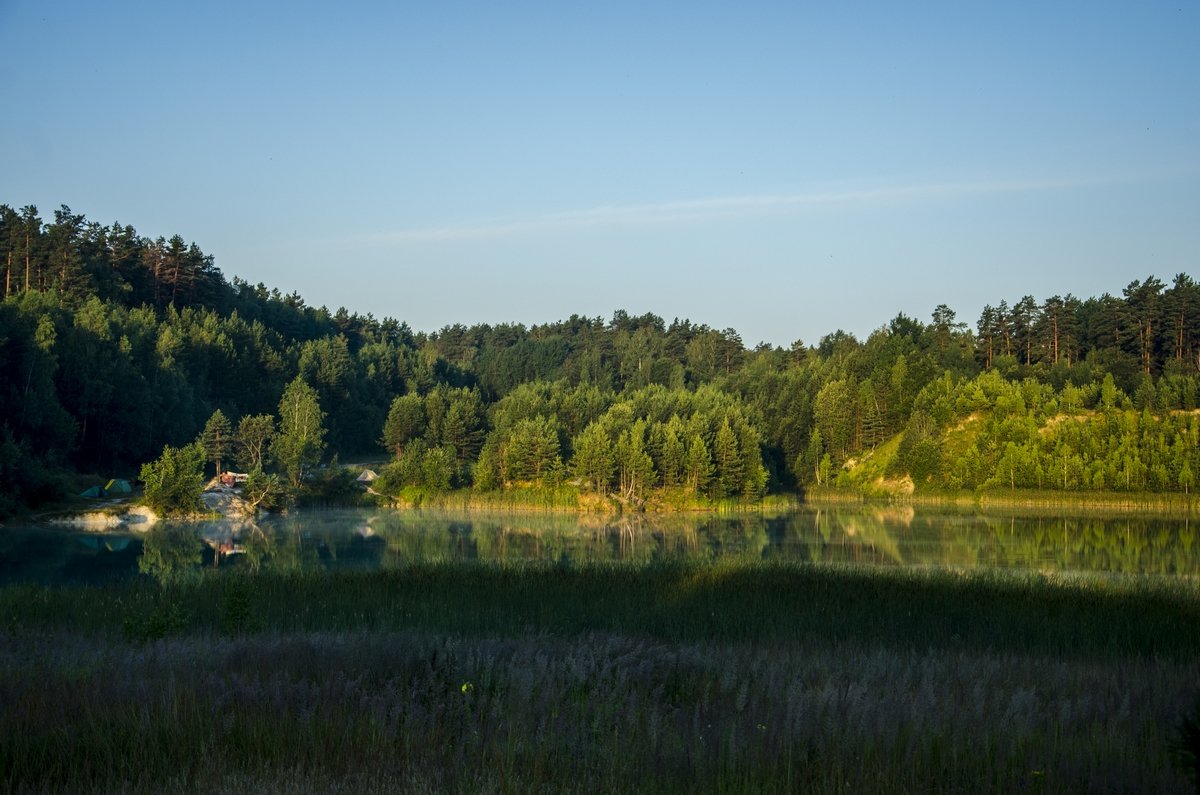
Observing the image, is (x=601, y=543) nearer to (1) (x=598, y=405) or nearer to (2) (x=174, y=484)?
(2) (x=174, y=484)

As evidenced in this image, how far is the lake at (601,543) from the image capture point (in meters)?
35.3

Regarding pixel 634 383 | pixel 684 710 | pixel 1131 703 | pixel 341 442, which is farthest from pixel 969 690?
pixel 634 383

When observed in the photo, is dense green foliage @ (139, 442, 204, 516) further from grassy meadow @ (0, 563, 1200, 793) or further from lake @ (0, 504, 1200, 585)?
grassy meadow @ (0, 563, 1200, 793)

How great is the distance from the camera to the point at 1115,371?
99375 millimetres

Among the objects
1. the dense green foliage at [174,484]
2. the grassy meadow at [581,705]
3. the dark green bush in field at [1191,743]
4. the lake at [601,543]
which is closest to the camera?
the dark green bush in field at [1191,743]

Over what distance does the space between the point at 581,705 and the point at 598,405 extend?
99.7 m

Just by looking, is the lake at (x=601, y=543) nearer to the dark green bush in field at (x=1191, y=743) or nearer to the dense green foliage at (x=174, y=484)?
the dense green foliage at (x=174, y=484)

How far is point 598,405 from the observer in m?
109

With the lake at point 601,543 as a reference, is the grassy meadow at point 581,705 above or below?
above

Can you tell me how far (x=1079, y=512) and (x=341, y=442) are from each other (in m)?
79.9

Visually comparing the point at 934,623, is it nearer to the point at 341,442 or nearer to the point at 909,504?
the point at 909,504

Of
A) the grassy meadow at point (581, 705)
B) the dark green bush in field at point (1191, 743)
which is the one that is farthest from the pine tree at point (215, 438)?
the dark green bush in field at point (1191, 743)

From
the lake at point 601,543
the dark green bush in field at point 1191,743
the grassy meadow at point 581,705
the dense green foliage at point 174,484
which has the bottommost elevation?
the lake at point 601,543

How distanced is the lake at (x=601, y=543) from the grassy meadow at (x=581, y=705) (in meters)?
13.1
